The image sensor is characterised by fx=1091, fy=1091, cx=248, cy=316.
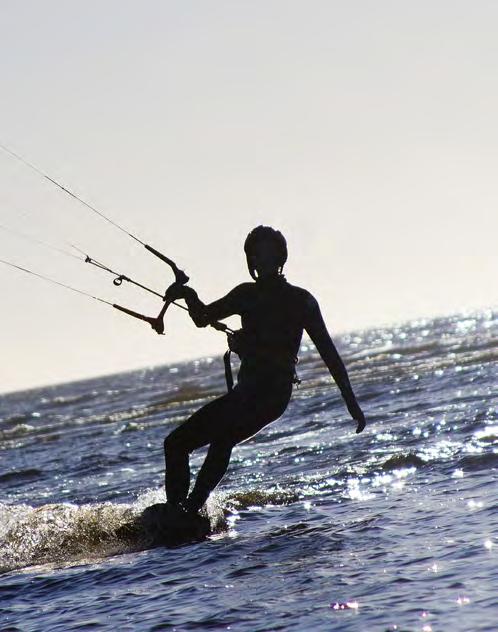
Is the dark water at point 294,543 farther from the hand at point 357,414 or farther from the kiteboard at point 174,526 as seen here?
the hand at point 357,414

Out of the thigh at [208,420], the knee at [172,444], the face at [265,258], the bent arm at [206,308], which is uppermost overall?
the face at [265,258]

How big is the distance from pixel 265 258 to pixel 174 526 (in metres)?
2.36

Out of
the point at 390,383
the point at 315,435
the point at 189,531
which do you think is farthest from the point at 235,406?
the point at 390,383

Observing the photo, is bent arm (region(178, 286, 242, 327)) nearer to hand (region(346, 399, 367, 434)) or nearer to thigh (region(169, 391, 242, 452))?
thigh (region(169, 391, 242, 452))

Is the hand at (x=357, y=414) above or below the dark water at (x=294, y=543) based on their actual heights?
above

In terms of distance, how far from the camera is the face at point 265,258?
29.0 feet

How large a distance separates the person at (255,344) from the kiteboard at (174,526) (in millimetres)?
121

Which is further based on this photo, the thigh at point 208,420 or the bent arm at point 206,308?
the thigh at point 208,420

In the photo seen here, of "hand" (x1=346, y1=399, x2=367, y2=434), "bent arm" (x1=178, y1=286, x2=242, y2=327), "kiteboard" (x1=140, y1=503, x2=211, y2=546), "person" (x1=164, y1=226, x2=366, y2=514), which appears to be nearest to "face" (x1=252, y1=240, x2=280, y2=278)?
"person" (x1=164, y1=226, x2=366, y2=514)

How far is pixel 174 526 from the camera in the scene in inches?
358

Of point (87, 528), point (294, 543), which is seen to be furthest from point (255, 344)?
point (87, 528)

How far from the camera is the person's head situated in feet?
29.0

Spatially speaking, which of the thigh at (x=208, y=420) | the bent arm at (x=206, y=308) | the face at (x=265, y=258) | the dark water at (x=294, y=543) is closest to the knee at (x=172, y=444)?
the thigh at (x=208, y=420)

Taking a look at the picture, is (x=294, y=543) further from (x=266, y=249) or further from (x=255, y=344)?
(x=266, y=249)
